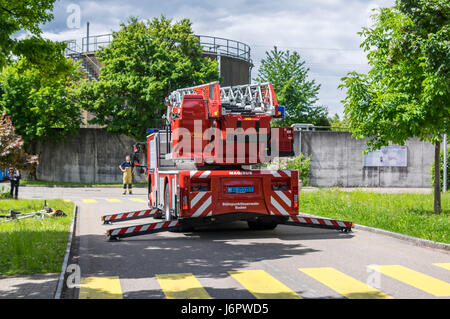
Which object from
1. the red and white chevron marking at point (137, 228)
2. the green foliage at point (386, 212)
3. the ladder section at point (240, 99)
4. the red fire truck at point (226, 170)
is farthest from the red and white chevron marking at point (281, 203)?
the green foliage at point (386, 212)

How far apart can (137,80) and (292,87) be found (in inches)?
1080

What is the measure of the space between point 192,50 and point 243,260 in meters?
31.5

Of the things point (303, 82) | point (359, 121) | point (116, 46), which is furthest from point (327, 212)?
point (303, 82)

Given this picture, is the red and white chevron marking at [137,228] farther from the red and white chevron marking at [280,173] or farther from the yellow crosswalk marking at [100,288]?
the yellow crosswalk marking at [100,288]

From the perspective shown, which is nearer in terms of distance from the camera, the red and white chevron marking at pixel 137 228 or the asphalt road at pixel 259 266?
the asphalt road at pixel 259 266

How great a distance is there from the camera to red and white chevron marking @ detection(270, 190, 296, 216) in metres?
12.3

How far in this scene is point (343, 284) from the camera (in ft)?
24.2

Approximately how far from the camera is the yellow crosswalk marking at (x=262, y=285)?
6.76 meters

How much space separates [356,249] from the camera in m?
10.5

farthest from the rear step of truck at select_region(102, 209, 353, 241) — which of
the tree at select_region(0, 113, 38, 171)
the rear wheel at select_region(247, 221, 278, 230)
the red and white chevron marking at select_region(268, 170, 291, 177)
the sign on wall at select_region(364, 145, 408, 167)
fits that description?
the sign on wall at select_region(364, 145, 408, 167)

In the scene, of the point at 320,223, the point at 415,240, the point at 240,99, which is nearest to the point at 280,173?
the point at 320,223

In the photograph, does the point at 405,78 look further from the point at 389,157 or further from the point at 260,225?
the point at 389,157

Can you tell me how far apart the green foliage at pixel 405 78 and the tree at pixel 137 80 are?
69.8 ft
